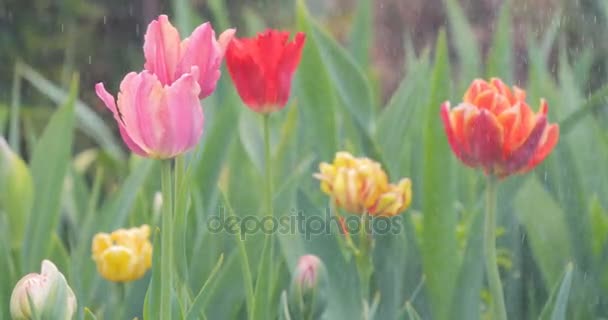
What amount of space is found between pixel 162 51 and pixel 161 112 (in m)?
0.06

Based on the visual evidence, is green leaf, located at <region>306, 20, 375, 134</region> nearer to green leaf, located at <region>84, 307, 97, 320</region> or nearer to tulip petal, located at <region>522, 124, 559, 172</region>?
tulip petal, located at <region>522, 124, 559, 172</region>

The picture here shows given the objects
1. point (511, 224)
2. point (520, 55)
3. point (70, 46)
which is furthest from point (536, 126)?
point (520, 55)

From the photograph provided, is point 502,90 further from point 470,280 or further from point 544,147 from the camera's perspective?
point 470,280

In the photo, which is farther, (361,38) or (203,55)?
(361,38)

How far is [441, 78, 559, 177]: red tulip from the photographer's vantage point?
0.91 meters

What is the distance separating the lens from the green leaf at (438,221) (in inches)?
43.4

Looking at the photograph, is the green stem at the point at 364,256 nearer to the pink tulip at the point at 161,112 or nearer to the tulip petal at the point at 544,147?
the tulip petal at the point at 544,147

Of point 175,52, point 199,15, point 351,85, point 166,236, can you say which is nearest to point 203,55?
point 175,52

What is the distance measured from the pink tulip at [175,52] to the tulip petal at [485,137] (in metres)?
0.25

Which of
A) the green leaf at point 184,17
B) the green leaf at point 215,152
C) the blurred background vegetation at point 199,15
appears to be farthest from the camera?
the blurred background vegetation at point 199,15

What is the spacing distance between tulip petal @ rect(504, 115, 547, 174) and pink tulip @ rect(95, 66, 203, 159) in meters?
0.31

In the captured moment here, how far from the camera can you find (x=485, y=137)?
91cm

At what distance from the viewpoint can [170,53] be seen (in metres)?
0.81

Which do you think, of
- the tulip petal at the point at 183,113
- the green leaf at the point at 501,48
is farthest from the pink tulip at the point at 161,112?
the green leaf at the point at 501,48
